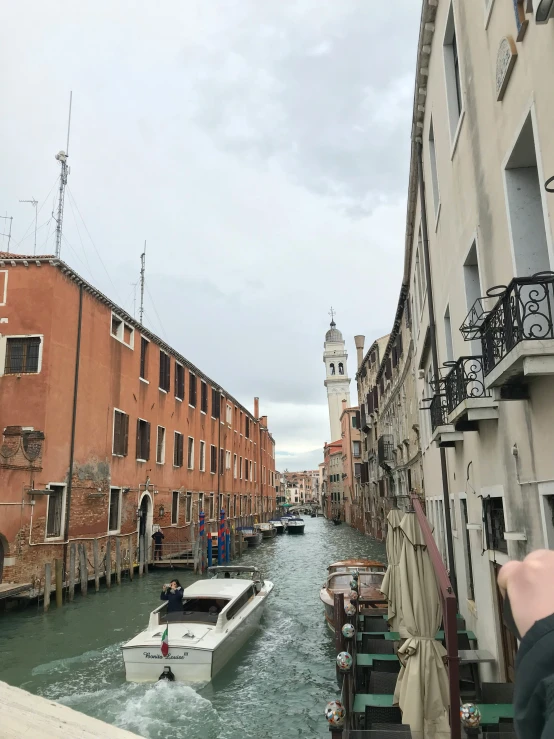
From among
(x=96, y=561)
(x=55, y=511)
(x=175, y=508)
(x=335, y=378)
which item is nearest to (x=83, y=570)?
(x=96, y=561)

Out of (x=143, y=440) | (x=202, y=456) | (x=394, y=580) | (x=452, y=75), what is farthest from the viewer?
(x=202, y=456)

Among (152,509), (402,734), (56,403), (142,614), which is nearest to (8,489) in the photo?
(56,403)

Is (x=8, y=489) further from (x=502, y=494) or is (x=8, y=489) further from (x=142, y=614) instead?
(x=502, y=494)

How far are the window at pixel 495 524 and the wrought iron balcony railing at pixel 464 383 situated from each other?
1061 millimetres

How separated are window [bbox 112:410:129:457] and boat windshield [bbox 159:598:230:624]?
9.26 meters

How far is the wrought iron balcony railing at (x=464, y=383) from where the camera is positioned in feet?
18.2

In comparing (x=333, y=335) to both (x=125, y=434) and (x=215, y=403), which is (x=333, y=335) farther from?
(x=125, y=434)

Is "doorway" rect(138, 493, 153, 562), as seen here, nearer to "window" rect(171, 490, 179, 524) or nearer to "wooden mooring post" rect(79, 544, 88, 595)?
"window" rect(171, 490, 179, 524)

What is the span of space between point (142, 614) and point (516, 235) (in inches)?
525

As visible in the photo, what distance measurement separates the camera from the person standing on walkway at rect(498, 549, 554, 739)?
96cm

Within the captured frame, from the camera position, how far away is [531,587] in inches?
40.8

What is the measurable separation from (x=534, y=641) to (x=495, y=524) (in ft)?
17.5

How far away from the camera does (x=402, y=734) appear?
15.3 ft

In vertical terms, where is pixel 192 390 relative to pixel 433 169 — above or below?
above
